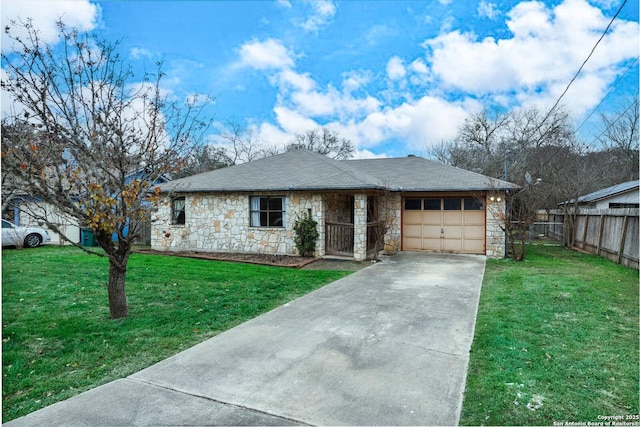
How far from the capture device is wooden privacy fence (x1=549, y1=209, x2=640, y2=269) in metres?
10.1

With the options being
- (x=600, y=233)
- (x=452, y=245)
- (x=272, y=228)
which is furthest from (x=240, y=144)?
(x=600, y=233)

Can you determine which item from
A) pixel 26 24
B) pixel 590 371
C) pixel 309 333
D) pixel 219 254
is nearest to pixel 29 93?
pixel 26 24

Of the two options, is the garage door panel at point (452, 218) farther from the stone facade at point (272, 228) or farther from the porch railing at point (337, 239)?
the porch railing at point (337, 239)

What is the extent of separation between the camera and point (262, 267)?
408 inches

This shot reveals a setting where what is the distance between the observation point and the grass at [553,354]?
120 inches

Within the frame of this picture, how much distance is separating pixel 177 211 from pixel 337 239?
6315 millimetres

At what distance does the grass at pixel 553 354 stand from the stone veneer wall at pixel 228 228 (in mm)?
6330

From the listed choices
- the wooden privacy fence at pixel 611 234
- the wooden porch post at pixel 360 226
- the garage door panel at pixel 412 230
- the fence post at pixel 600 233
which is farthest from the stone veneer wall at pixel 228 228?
the fence post at pixel 600 233

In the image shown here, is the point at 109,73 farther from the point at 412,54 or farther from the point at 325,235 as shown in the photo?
the point at 412,54

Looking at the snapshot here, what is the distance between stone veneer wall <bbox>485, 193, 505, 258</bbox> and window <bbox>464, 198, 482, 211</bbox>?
1.30 ft

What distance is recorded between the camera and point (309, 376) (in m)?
3.66

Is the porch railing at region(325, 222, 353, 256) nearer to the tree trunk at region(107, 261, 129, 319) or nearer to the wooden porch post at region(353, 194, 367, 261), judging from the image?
the wooden porch post at region(353, 194, 367, 261)

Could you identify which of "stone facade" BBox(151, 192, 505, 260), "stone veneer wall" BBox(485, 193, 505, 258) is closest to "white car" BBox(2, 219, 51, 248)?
"stone facade" BBox(151, 192, 505, 260)

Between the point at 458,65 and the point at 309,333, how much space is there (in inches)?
478
